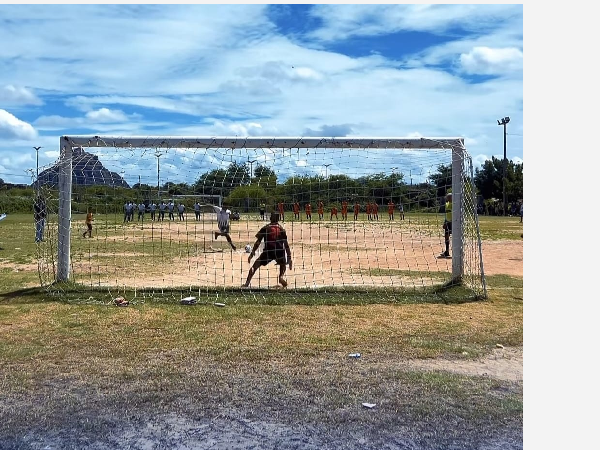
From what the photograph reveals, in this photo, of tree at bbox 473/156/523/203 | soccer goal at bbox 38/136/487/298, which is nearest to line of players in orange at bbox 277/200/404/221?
soccer goal at bbox 38/136/487/298

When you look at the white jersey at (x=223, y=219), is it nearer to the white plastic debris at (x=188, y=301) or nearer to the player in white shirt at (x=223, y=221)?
the player in white shirt at (x=223, y=221)

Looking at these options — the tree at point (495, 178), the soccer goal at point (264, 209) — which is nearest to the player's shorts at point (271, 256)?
the soccer goal at point (264, 209)

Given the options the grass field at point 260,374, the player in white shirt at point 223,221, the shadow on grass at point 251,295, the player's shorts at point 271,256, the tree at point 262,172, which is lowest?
the grass field at point 260,374

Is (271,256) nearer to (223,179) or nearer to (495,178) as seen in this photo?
(223,179)

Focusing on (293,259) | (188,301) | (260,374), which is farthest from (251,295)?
(293,259)

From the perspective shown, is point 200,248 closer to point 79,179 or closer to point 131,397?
point 79,179

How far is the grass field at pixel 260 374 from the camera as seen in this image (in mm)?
4812

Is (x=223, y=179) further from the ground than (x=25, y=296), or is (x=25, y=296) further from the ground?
(x=223, y=179)

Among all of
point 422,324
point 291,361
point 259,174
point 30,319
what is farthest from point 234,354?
point 259,174

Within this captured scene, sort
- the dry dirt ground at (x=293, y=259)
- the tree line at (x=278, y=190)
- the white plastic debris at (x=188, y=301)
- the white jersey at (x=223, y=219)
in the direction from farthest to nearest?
the white jersey at (x=223, y=219)
the dry dirt ground at (x=293, y=259)
the tree line at (x=278, y=190)
the white plastic debris at (x=188, y=301)

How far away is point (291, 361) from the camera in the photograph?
22.3 feet

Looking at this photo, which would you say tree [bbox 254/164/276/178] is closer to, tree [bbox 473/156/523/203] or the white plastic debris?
the white plastic debris

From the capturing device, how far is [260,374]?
634 centimetres

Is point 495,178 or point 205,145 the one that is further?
point 495,178
